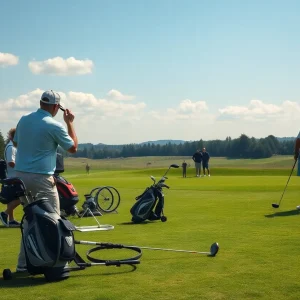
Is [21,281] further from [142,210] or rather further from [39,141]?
[142,210]

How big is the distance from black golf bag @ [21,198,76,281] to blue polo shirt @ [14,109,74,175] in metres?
0.55

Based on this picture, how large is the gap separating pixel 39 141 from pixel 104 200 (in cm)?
928

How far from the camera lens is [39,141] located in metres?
7.09

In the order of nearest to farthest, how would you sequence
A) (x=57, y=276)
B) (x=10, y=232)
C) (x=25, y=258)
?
(x=57, y=276) < (x=25, y=258) < (x=10, y=232)

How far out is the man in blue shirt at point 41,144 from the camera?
7086 millimetres

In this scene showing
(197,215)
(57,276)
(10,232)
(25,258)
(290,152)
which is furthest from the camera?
(290,152)

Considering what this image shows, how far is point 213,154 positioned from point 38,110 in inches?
6567

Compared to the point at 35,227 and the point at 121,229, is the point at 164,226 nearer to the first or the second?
the point at 121,229

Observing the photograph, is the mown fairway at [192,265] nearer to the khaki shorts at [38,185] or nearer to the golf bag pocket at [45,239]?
the golf bag pocket at [45,239]

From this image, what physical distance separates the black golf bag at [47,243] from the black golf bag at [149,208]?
20.1ft

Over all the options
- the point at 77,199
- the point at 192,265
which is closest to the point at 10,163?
the point at 77,199

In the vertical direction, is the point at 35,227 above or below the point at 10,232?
above

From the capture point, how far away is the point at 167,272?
721 cm

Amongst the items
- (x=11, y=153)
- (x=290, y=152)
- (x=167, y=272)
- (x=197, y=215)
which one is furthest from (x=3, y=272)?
(x=290, y=152)
